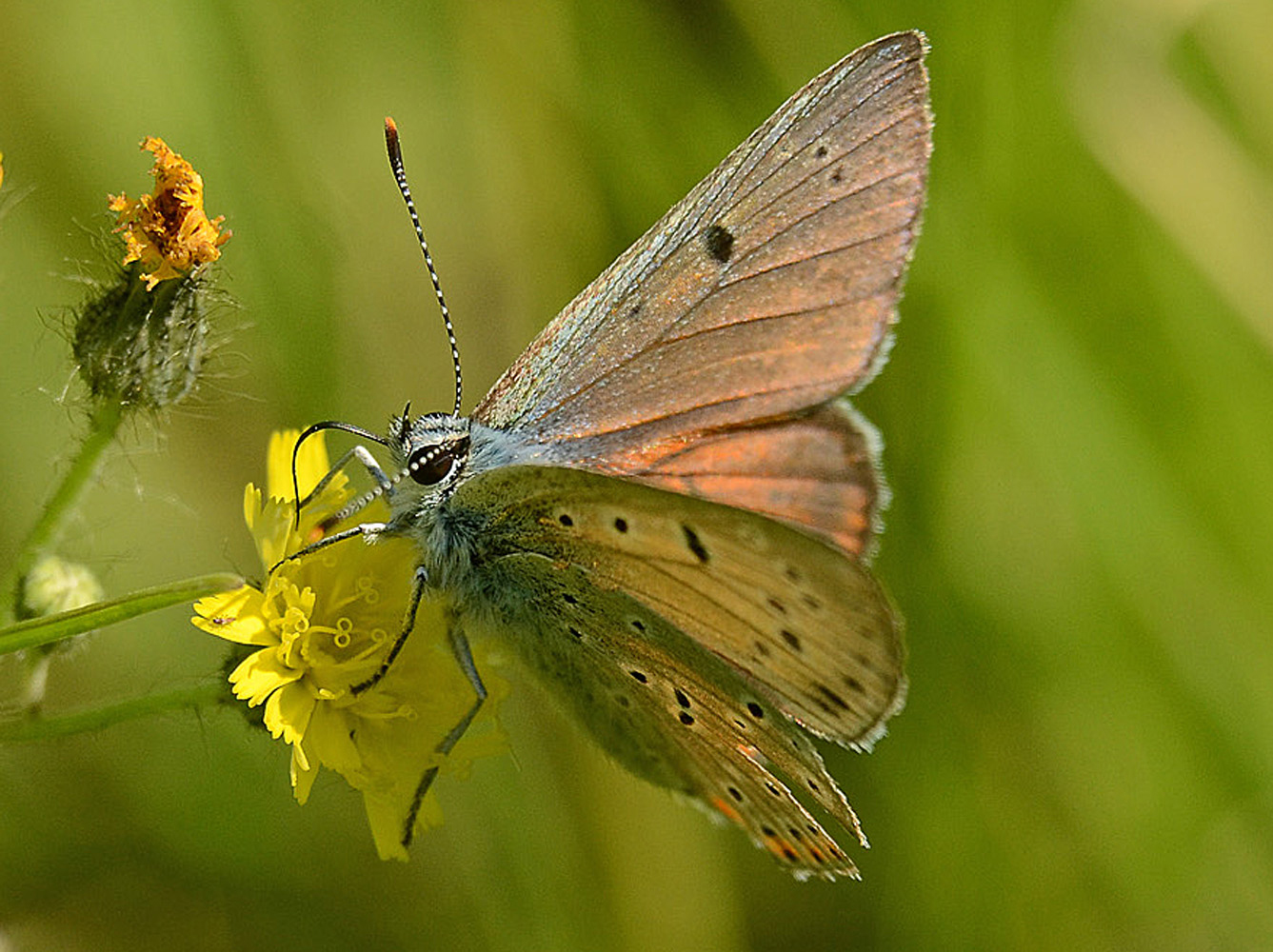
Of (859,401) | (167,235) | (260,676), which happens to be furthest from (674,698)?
(859,401)

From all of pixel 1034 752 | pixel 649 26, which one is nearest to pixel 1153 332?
pixel 1034 752

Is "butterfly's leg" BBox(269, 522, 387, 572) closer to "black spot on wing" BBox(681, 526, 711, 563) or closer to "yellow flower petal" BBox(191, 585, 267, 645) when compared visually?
"yellow flower petal" BBox(191, 585, 267, 645)

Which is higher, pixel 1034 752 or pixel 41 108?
pixel 41 108

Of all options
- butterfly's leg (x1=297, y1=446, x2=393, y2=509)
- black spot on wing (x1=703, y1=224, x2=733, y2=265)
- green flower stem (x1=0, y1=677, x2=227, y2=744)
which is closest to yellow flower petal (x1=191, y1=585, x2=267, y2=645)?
green flower stem (x1=0, y1=677, x2=227, y2=744)

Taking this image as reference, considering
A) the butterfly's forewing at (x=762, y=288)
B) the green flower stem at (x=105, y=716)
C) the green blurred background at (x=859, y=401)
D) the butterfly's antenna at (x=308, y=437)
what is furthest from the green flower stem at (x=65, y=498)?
the green blurred background at (x=859, y=401)

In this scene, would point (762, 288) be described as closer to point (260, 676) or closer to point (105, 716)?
point (260, 676)

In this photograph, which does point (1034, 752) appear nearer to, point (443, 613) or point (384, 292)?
Result: point (443, 613)
